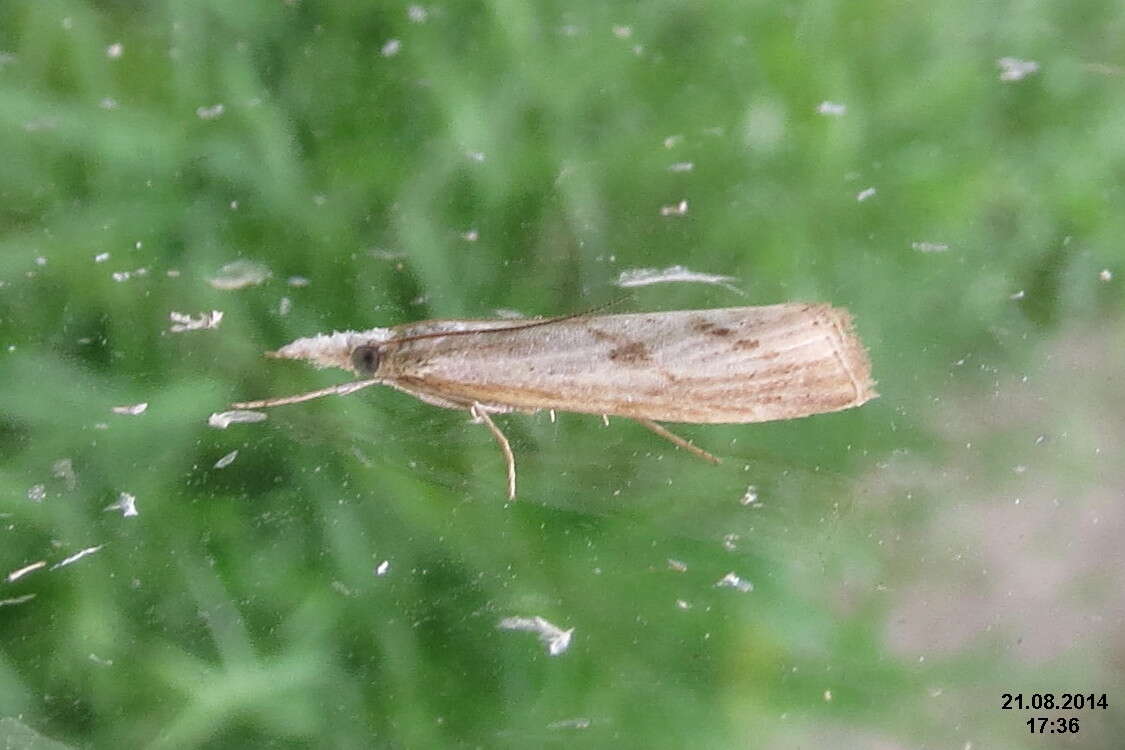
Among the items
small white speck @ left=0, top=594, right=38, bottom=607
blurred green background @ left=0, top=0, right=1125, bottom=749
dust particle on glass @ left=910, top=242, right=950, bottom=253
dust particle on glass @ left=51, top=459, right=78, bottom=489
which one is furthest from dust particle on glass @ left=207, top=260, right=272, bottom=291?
dust particle on glass @ left=910, top=242, right=950, bottom=253

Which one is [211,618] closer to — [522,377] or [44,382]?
[44,382]

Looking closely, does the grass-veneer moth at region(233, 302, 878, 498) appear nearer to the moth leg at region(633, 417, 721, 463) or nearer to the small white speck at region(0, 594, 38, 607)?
the moth leg at region(633, 417, 721, 463)

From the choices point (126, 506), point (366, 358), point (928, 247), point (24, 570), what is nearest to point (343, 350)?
point (366, 358)

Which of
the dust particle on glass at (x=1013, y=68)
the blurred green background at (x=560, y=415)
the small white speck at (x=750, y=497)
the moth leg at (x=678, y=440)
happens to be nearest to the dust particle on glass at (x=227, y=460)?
the blurred green background at (x=560, y=415)

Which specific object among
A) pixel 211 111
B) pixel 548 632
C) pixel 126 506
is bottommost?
pixel 548 632

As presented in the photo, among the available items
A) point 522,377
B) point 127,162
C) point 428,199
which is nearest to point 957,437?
point 522,377

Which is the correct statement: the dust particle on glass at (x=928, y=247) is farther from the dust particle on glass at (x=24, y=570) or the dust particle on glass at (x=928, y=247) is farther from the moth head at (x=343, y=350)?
the dust particle on glass at (x=24, y=570)

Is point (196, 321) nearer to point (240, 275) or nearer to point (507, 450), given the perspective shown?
point (240, 275)
